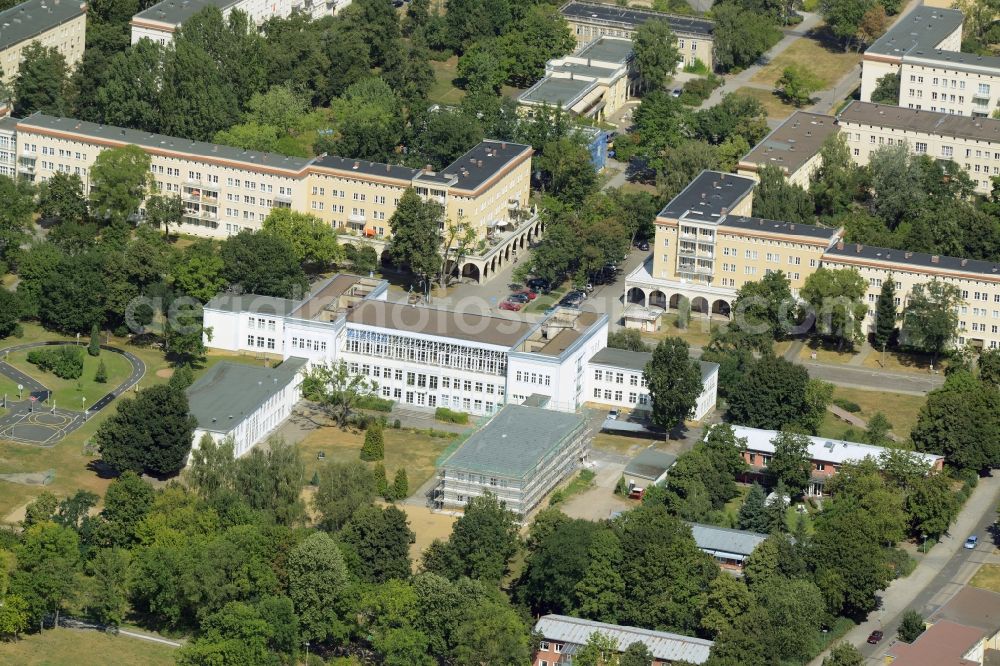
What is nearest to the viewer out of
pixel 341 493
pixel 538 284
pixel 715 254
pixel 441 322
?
pixel 341 493

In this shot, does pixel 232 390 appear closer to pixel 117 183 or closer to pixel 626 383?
pixel 626 383

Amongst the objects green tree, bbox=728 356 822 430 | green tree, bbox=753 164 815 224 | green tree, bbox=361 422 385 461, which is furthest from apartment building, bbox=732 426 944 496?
green tree, bbox=753 164 815 224

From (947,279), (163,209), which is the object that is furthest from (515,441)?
(163,209)

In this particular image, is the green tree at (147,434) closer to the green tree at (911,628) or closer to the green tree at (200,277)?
the green tree at (200,277)

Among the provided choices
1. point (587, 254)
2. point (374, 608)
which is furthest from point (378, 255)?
A: point (374, 608)

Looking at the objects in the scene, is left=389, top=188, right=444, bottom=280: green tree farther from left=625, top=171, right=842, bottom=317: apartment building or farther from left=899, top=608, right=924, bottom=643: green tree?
left=899, top=608, right=924, bottom=643: green tree

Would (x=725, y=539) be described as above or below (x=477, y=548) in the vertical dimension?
below

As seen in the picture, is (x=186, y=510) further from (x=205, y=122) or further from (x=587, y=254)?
(x=205, y=122)
